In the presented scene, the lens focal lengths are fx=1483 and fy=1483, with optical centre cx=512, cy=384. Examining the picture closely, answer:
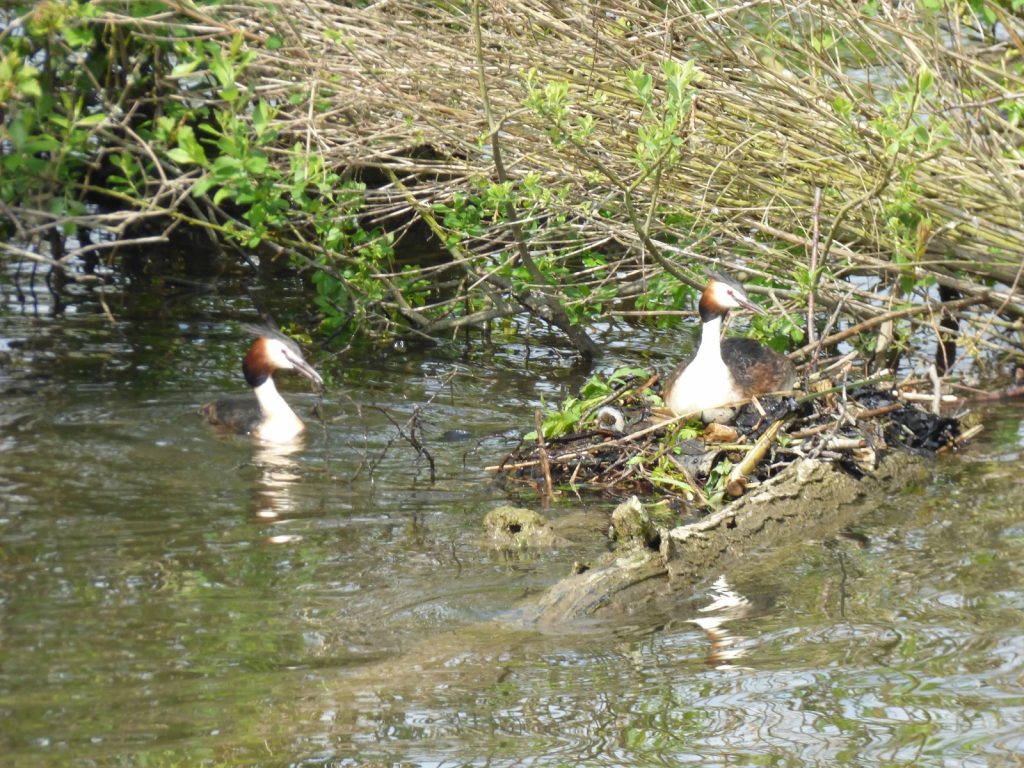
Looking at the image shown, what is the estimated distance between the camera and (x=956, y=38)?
25.9 feet

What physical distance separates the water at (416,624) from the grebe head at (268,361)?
0.49 m

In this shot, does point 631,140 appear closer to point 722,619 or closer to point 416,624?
point 722,619

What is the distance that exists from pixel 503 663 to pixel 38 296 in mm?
8180

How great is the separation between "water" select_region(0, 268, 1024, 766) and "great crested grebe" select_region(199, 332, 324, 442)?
6.6 inches

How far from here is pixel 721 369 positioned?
827 cm

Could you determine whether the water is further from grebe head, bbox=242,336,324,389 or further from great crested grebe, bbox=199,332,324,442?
grebe head, bbox=242,336,324,389

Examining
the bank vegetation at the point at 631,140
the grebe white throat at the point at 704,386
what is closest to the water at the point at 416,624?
the grebe white throat at the point at 704,386

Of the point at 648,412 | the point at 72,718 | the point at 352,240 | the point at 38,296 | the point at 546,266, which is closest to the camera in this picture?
the point at 72,718

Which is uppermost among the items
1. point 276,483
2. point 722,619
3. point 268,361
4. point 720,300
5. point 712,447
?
point 720,300

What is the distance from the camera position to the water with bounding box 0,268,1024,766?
4645mm

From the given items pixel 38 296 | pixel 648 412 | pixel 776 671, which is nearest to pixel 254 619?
pixel 776 671

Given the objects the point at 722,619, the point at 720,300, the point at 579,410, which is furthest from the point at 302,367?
the point at 722,619

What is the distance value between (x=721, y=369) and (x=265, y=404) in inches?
114

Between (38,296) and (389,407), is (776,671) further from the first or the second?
(38,296)
